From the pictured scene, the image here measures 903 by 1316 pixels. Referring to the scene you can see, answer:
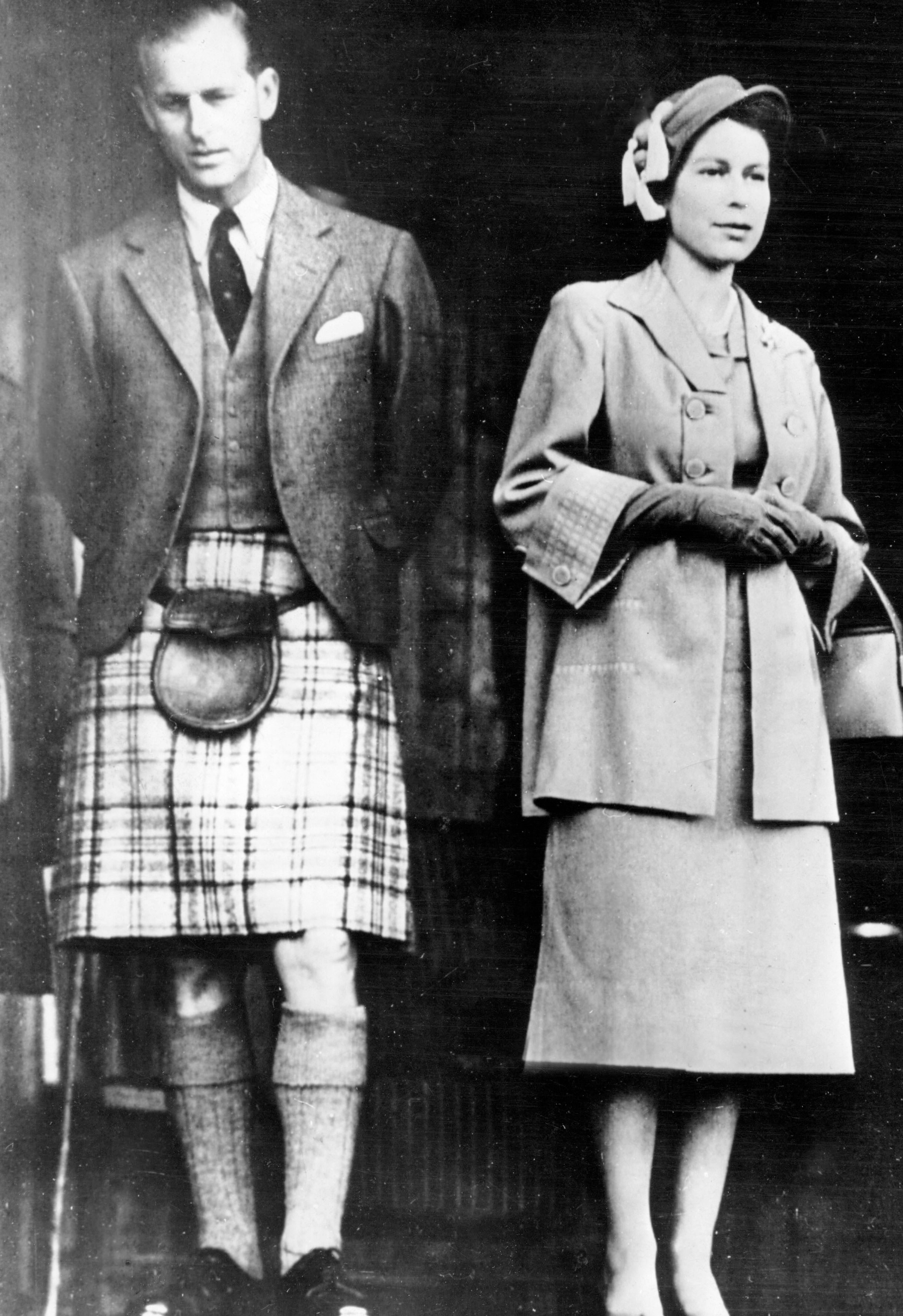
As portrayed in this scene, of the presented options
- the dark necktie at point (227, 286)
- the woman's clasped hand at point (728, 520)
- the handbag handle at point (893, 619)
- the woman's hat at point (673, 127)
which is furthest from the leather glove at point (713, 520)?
the dark necktie at point (227, 286)

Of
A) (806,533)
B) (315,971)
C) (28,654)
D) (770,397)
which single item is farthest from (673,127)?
(315,971)

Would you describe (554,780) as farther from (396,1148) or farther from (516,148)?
(516,148)

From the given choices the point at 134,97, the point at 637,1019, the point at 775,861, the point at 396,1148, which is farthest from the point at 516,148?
the point at 396,1148

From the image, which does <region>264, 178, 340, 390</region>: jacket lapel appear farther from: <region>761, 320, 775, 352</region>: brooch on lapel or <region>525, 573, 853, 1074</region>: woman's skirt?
<region>525, 573, 853, 1074</region>: woman's skirt

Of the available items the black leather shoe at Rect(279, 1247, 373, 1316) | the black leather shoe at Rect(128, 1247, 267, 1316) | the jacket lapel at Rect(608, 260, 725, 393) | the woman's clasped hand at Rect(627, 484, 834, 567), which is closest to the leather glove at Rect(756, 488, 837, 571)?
the woman's clasped hand at Rect(627, 484, 834, 567)

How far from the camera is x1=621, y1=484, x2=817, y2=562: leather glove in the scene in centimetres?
380

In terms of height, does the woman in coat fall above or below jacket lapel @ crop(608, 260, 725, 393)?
below

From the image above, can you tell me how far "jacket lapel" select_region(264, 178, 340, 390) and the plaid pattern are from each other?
0.47 m

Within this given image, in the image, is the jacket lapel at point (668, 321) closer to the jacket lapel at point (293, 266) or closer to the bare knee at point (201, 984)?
the jacket lapel at point (293, 266)

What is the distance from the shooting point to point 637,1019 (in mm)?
3686

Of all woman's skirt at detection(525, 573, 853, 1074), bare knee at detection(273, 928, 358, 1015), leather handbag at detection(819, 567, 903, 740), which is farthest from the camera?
leather handbag at detection(819, 567, 903, 740)

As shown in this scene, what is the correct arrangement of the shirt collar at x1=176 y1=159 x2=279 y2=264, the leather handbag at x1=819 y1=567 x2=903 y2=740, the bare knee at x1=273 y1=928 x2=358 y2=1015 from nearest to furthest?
the bare knee at x1=273 y1=928 x2=358 y2=1015
the leather handbag at x1=819 y1=567 x2=903 y2=740
the shirt collar at x1=176 y1=159 x2=279 y2=264

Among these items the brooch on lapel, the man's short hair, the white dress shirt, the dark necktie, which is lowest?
the brooch on lapel

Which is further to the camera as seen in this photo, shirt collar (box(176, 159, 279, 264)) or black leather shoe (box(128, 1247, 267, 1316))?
shirt collar (box(176, 159, 279, 264))
